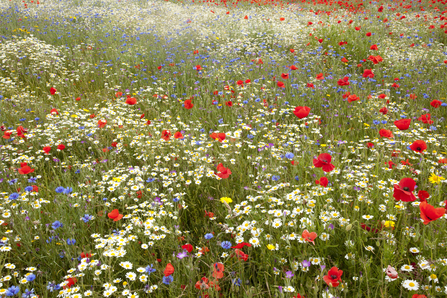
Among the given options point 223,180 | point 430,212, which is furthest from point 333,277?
point 223,180

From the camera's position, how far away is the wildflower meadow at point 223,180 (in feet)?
5.76

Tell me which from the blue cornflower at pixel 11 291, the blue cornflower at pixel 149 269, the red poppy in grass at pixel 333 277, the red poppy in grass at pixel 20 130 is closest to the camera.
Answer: the red poppy in grass at pixel 333 277

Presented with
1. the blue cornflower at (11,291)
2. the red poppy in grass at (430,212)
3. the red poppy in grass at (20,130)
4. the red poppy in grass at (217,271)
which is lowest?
the blue cornflower at (11,291)

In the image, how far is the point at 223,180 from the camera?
274cm

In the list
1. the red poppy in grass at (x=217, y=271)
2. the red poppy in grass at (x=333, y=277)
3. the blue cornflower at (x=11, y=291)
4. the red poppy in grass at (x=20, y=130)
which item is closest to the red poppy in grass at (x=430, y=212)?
the red poppy in grass at (x=333, y=277)

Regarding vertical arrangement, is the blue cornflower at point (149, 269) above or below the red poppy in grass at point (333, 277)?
below

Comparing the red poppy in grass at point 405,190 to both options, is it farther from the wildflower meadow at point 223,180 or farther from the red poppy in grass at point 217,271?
the red poppy in grass at point 217,271

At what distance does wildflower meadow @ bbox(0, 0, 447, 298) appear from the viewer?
69.2 inches

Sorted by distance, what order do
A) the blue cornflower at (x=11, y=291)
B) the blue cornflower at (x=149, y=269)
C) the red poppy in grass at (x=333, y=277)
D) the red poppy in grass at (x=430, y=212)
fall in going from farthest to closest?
1. the blue cornflower at (x=149, y=269)
2. the blue cornflower at (x=11, y=291)
3. the red poppy in grass at (x=333, y=277)
4. the red poppy in grass at (x=430, y=212)

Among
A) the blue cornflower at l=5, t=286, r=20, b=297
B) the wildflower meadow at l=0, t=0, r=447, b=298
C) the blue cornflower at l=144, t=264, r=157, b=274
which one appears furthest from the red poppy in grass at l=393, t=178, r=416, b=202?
the blue cornflower at l=5, t=286, r=20, b=297

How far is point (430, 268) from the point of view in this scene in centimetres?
159

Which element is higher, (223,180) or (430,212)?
(430,212)

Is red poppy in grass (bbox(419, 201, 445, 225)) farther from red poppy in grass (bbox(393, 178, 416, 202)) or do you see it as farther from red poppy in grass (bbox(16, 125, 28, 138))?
red poppy in grass (bbox(16, 125, 28, 138))

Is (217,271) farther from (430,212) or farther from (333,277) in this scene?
(430,212)
